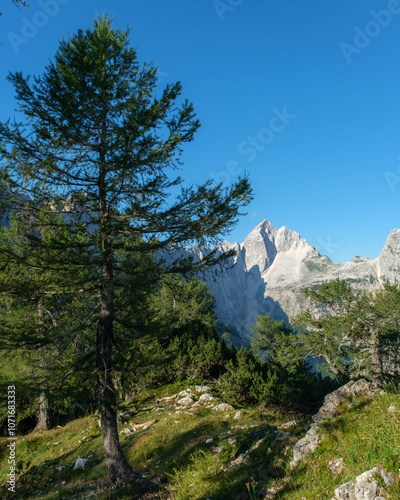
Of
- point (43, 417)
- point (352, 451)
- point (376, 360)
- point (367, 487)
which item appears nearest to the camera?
point (367, 487)

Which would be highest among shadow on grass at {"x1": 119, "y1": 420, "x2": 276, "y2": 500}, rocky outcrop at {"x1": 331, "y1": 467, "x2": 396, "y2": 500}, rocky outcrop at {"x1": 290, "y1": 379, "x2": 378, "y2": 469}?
rocky outcrop at {"x1": 331, "y1": 467, "x2": 396, "y2": 500}

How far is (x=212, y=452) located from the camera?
833 centimetres

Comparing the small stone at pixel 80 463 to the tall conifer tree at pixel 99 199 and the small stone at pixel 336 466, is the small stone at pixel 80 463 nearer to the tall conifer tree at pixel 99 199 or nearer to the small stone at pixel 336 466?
the tall conifer tree at pixel 99 199

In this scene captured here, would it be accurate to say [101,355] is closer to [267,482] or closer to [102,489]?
[102,489]

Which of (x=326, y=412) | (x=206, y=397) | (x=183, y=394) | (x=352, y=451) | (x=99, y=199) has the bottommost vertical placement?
(x=206, y=397)

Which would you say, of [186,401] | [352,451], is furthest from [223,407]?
[352,451]

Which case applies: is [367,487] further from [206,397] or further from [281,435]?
[206,397]

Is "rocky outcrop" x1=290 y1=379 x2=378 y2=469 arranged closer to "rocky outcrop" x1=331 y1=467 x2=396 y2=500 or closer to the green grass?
the green grass

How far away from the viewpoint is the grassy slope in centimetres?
423

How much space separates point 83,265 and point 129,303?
7.54ft

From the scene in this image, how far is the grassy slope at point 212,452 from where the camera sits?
423 cm

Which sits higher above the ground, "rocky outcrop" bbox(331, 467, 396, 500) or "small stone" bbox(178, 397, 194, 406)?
"rocky outcrop" bbox(331, 467, 396, 500)

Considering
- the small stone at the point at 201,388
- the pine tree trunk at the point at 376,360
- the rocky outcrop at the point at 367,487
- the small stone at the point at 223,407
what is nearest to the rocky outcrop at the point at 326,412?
the rocky outcrop at the point at 367,487

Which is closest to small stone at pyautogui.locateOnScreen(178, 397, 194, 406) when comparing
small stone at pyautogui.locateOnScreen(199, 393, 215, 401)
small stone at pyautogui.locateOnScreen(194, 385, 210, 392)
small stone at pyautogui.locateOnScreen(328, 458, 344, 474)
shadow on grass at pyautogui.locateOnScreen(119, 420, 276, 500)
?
small stone at pyautogui.locateOnScreen(199, 393, 215, 401)
